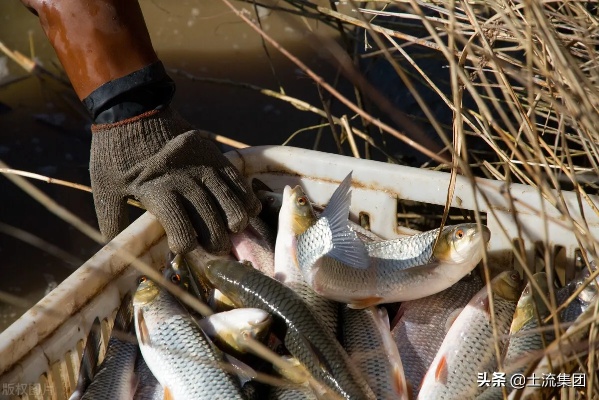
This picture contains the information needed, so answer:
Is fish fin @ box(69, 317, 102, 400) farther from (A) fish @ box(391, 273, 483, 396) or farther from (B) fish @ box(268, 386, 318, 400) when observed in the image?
(A) fish @ box(391, 273, 483, 396)

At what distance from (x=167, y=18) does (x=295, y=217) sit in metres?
3.58

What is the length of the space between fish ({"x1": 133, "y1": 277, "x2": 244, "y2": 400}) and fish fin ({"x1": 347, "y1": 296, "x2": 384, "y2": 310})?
1.60ft

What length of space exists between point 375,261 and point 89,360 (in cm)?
98

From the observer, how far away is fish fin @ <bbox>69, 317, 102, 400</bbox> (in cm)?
232

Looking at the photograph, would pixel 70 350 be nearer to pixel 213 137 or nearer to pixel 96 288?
pixel 96 288

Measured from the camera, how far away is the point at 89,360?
239 cm

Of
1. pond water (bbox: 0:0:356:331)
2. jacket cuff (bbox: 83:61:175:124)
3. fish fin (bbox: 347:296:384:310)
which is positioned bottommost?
pond water (bbox: 0:0:356:331)

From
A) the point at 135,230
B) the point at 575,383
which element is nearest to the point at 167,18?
the point at 135,230

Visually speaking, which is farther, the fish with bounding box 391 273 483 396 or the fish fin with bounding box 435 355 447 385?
the fish with bounding box 391 273 483 396

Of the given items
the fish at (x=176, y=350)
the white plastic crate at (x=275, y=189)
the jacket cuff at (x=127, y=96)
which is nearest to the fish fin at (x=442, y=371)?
the white plastic crate at (x=275, y=189)

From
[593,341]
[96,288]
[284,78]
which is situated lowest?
[284,78]

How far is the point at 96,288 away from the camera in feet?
8.03

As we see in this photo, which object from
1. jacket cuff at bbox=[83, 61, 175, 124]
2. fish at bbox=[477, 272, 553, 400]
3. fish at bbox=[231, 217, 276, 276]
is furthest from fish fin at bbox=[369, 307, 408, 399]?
jacket cuff at bbox=[83, 61, 175, 124]

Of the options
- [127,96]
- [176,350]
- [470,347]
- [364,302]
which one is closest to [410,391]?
[470,347]
